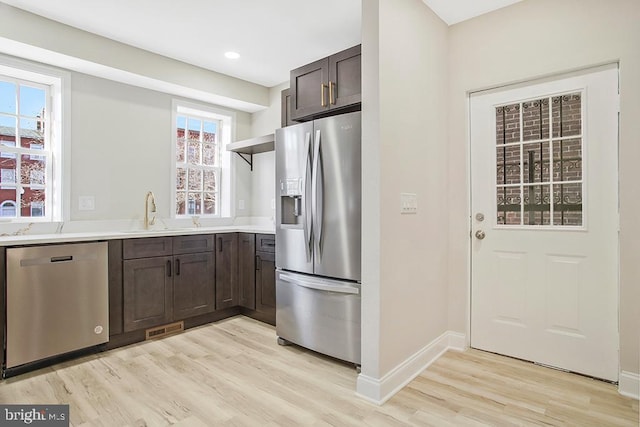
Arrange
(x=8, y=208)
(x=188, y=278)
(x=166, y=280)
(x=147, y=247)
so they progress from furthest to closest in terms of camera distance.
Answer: (x=188, y=278) → (x=166, y=280) → (x=147, y=247) → (x=8, y=208)

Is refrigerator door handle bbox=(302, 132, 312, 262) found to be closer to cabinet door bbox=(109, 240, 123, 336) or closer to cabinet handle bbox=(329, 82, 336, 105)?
cabinet handle bbox=(329, 82, 336, 105)

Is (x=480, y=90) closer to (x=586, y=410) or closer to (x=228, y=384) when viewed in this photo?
(x=586, y=410)

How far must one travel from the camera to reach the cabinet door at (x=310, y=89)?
9.70 feet

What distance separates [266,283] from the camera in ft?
11.6

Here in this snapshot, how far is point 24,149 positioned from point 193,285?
186 cm

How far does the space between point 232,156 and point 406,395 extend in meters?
3.40

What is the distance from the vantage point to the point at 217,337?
3.27 meters

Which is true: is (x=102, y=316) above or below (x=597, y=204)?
below

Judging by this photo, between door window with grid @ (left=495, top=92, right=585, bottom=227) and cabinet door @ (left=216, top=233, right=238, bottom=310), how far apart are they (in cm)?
256

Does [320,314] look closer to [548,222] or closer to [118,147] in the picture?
[548,222]

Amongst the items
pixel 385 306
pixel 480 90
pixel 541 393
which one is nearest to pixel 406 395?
pixel 385 306

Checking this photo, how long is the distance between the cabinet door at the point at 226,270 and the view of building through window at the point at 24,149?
1561 millimetres

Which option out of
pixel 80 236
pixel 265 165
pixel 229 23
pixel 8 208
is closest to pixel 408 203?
pixel 229 23

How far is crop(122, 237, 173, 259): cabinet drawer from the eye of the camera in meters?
3.02
